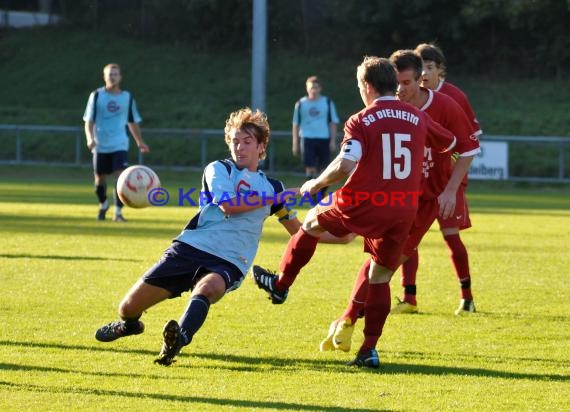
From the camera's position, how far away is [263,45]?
934 inches

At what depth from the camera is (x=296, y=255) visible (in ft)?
23.3

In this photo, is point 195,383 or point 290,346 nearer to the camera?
point 195,383

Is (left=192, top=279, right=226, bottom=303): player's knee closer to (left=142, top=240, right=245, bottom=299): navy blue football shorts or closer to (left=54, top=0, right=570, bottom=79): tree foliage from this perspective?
(left=142, top=240, right=245, bottom=299): navy blue football shorts

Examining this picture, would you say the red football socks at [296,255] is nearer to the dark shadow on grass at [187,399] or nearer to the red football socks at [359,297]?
the red football socks at [359,297]

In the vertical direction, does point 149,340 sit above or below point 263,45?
below

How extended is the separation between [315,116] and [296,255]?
1392cm

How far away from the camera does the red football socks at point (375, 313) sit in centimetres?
666

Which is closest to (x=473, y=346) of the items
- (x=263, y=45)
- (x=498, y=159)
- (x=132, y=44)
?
(x=263, y=45)

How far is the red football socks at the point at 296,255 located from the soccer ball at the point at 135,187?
51.0 inches

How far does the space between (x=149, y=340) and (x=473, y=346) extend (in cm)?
214

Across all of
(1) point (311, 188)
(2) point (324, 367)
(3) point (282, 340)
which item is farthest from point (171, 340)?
(3) point (282, 340)

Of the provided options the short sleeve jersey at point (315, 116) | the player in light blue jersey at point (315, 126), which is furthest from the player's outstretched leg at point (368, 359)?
the short sleeve jersey at point (315, 116)

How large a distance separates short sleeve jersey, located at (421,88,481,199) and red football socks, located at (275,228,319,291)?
99cm

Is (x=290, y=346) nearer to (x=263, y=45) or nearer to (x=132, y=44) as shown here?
(x=263, y=45)
